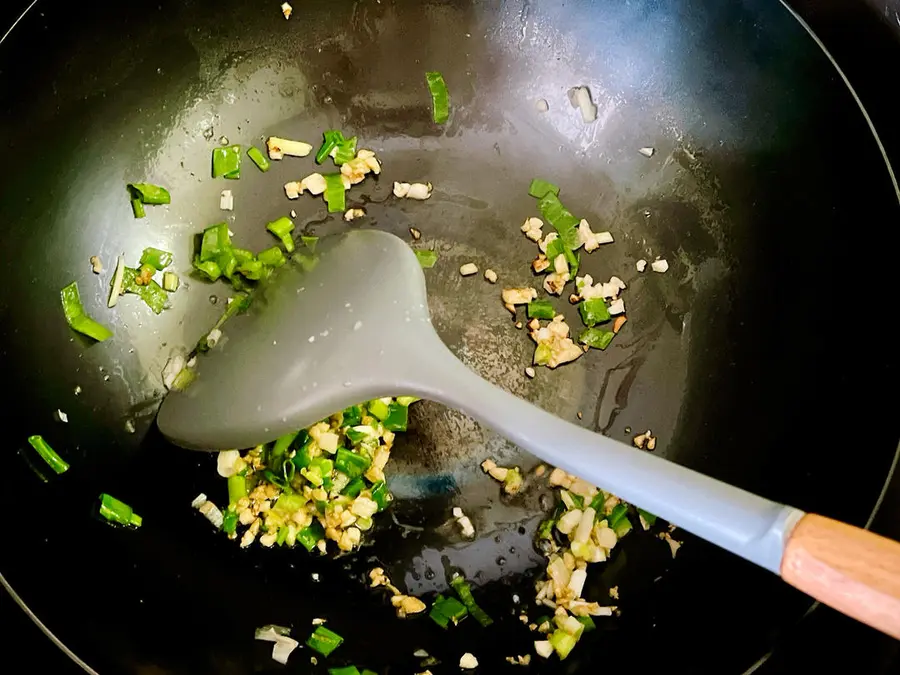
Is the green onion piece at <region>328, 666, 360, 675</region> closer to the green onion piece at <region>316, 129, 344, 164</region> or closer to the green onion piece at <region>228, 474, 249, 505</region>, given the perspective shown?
the green onion piece at <region>228, 474, 249, 505</region>

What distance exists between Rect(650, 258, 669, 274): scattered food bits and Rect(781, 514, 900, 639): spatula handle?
0.62 meters

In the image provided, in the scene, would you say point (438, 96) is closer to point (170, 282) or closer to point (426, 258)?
point (426, 258)

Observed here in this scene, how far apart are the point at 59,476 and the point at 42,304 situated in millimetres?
224

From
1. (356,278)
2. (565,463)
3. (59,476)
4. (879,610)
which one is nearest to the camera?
(879,610)

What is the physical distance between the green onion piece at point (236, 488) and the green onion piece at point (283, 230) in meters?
0.36

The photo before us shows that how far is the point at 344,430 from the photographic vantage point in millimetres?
1039

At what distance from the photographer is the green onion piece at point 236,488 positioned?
1000 mm

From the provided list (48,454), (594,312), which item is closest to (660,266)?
(594,312)

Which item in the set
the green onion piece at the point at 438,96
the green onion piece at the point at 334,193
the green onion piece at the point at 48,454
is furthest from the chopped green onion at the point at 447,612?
the green onion piece at the point at 438,96

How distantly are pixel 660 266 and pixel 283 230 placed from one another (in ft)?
1.97

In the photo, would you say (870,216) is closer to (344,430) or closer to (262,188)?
(344,430)

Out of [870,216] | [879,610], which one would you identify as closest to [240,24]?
[870,216]

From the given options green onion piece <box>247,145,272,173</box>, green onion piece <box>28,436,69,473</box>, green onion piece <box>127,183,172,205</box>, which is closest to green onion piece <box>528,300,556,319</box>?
green onion piece <box>247,145,272,173</box>

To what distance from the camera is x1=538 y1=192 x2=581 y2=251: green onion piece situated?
117cm
